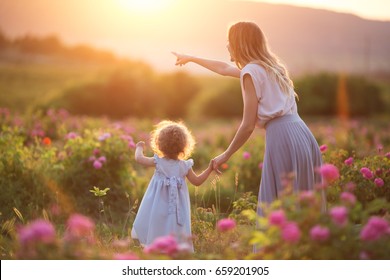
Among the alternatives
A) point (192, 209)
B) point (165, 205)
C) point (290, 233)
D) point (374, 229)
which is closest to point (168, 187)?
point (165, 205)

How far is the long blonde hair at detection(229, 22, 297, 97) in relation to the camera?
3801 mm

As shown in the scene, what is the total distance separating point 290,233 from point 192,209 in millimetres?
2656

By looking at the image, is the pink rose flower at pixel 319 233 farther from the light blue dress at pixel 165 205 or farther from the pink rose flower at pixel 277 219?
the light blue dress at pixel 165 205

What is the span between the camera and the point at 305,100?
71.3ft

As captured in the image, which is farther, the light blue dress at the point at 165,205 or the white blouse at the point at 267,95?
the light blue dress at the point at 165,205

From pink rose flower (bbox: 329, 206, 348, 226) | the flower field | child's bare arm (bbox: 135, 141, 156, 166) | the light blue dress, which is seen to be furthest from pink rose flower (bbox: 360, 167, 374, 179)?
pink rose flower (bbox: 329, 206, 348, 226)

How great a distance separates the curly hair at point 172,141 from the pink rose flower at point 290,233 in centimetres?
153

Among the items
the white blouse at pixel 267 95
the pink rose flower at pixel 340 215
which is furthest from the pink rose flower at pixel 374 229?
the white blouse at pixel 267 95

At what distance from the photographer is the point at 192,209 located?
5043mm

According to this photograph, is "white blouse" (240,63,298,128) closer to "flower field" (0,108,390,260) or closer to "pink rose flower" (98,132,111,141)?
"flower field" (0,108,390,260)

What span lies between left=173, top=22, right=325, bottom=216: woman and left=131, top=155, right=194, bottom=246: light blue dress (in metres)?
0.31

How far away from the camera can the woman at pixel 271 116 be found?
12.3 feet
